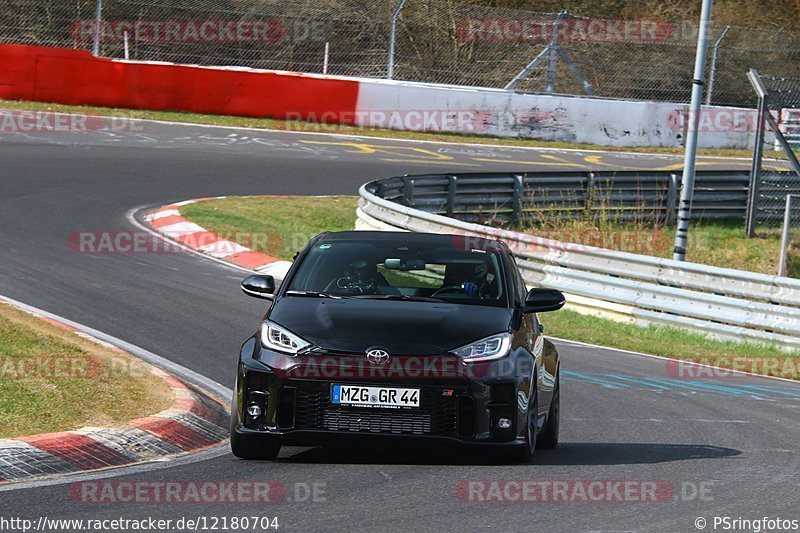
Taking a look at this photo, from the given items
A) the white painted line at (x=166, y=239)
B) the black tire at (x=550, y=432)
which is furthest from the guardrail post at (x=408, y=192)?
the black tire at (x=550, y=432)

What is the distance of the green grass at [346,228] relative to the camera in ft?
47.8

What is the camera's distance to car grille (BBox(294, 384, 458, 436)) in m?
7.44

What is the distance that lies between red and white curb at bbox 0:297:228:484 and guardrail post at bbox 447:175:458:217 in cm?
1310

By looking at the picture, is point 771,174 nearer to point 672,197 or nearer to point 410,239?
point 672,197

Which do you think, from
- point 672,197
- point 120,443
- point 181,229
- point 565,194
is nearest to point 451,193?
point 565,194

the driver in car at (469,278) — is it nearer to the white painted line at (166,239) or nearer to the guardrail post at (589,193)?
the white painted line at (166,239)

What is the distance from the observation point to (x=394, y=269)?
8.41 m

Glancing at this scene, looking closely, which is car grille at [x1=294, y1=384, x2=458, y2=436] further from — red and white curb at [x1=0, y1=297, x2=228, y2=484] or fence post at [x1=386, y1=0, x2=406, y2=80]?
fence post at [x1=386, y1=0, x2=406, y2=80]

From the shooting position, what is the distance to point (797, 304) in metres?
14.6

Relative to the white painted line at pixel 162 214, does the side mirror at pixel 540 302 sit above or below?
above

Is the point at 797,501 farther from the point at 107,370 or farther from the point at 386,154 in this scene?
the point at 386,154

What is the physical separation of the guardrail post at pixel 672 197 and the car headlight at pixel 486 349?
18178 mm

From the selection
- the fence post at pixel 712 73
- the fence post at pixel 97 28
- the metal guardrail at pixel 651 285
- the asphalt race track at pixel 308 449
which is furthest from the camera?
the fence post at pixel 712 73

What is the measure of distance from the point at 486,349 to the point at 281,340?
117cm
